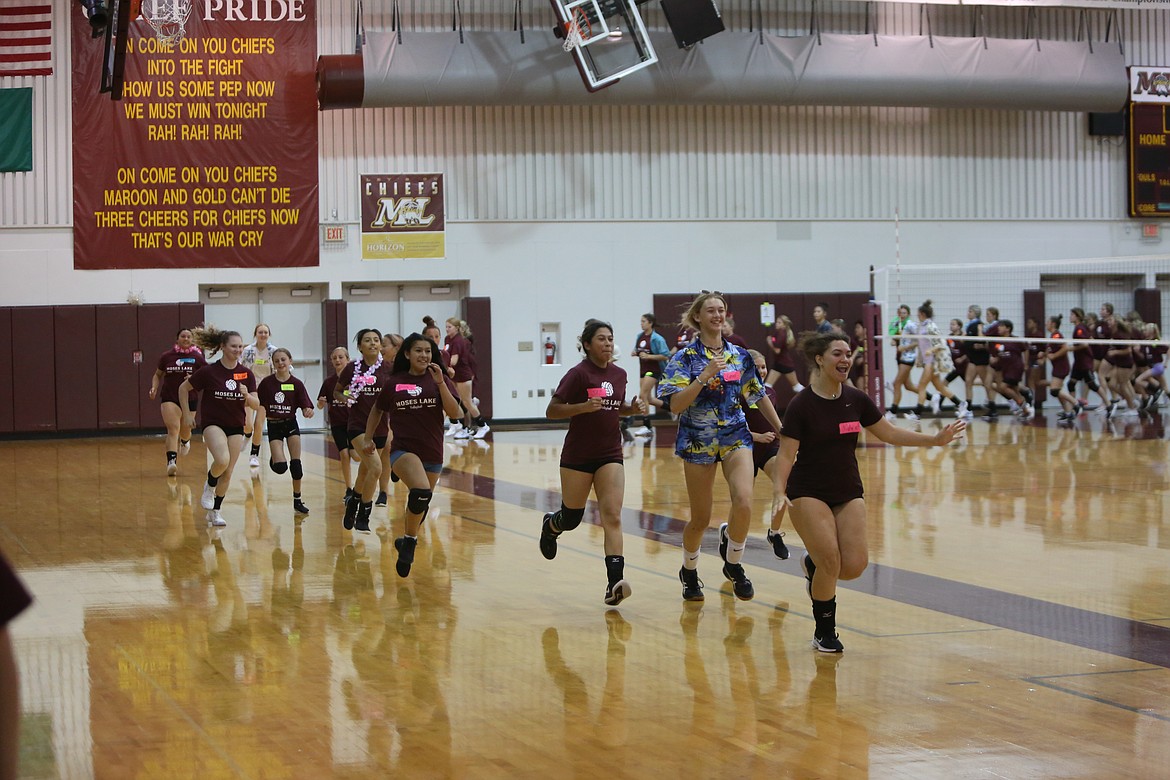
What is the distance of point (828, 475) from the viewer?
6957 mm

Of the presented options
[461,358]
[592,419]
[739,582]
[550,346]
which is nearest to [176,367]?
[461,358]

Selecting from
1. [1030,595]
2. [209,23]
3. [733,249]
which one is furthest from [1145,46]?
[1030,595]

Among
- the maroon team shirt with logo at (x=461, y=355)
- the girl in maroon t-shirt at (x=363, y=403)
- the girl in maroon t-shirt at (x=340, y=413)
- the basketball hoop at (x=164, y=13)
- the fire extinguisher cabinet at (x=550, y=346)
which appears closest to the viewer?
the girl in maroon t-shirt at (x=363, y=403)

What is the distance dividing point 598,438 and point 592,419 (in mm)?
135

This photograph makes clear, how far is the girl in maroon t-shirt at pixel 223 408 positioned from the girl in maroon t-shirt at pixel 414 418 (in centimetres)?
372

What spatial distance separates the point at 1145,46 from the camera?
2836 cm

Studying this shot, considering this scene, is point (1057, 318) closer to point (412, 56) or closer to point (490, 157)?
point (490, 157)

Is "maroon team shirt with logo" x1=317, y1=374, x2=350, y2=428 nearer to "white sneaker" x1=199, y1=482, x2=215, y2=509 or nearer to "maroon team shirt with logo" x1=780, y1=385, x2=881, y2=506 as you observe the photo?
"white sneaker" x1=199, y1=482, x2=215, y2=509

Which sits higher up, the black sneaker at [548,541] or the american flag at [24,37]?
the american flag at [24,37]

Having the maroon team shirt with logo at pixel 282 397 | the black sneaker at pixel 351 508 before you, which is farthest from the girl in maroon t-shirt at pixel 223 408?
the black sneaker at pixel 351 508

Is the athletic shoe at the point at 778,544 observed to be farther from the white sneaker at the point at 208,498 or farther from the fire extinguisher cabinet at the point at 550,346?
the fire extinguisher cabinet at the point at 550,346

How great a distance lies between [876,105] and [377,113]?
398 inches

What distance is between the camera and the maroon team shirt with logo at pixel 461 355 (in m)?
22.6

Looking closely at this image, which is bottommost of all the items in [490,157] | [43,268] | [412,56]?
[43,268]
